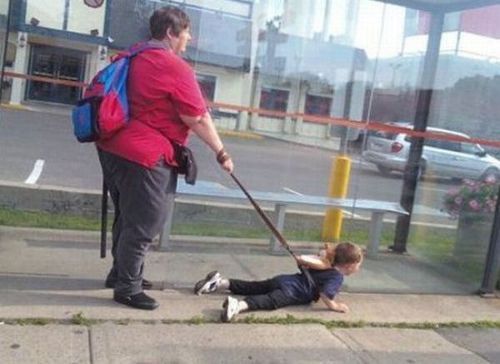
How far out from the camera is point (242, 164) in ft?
19.6

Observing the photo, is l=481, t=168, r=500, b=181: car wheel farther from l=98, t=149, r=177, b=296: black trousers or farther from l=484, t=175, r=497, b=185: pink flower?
l=98, t=149, r=177, b=296: black trousers

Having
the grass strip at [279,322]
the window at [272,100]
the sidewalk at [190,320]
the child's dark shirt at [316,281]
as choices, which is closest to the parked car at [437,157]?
the window at [272,100]

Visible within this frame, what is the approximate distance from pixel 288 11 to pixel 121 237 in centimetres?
261

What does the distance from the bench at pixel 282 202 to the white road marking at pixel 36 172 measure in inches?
71.7

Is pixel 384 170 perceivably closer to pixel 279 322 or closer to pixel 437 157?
pixel 437 157

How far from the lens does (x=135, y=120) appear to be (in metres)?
4.15

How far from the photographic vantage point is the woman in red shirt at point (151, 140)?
411cm

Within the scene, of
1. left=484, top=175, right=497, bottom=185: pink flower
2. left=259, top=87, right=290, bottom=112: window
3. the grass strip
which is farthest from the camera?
left=484, top=175, right=497, bottom=185: pink flower

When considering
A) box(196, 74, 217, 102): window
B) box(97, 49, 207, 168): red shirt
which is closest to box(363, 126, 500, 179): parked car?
box(196, 74, 217, 102): window

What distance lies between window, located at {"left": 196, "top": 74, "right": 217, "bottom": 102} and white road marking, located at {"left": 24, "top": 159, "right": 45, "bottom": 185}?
2.16 meters

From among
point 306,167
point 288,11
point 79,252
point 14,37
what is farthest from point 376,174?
point 14,37

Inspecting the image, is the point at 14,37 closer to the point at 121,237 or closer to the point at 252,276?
the point at 121,237

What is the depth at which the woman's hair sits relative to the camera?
4.20 metres

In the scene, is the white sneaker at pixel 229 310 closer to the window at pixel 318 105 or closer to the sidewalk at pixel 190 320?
the sidewalk at pixel 190 320
